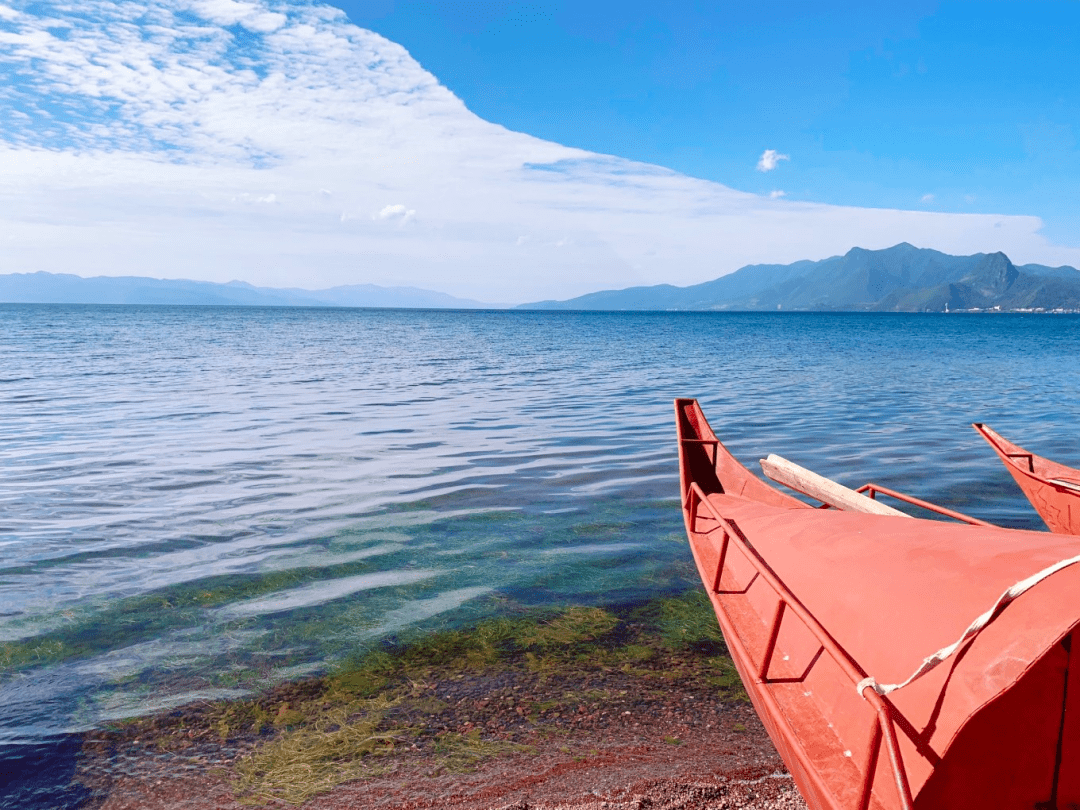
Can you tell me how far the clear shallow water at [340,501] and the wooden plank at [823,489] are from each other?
76.7 inches

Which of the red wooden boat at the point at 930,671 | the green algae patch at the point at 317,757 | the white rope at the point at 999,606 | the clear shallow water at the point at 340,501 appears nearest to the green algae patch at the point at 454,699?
the green algae patch at the point at 317,757

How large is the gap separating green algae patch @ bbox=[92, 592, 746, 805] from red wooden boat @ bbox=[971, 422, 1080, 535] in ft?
14.6

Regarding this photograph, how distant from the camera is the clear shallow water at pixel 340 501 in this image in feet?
24.3

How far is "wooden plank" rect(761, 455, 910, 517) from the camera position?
6.60 metres

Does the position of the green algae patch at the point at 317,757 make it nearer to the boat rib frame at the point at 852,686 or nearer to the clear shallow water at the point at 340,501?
the clear shallow water at the point at 340,501

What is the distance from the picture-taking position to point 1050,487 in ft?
28.1

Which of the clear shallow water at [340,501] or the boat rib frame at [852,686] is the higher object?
the boat rib frame at [852,686]

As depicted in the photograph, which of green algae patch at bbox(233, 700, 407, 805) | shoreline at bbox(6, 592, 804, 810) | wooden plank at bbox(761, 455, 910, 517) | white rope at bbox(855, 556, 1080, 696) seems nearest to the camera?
white rope at bbox(855, 556, 1080, 696)

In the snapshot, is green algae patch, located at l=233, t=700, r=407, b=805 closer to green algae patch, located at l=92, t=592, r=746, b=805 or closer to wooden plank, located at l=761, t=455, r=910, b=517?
green algae patch, located at l=92, t=592, r=746, b=805

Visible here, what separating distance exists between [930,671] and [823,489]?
14.8ft

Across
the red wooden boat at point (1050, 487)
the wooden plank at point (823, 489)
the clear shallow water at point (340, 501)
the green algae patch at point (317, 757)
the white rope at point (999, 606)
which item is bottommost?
the green algae patch at point (317, 757)

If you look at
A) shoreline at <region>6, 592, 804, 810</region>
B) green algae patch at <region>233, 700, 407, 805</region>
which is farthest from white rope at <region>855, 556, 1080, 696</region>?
green algae patch at <region>233, 700, 407, 805</region>

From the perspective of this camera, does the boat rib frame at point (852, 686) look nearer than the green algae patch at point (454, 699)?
Yes

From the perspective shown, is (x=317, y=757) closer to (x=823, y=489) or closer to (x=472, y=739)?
(x=472, y=739)
